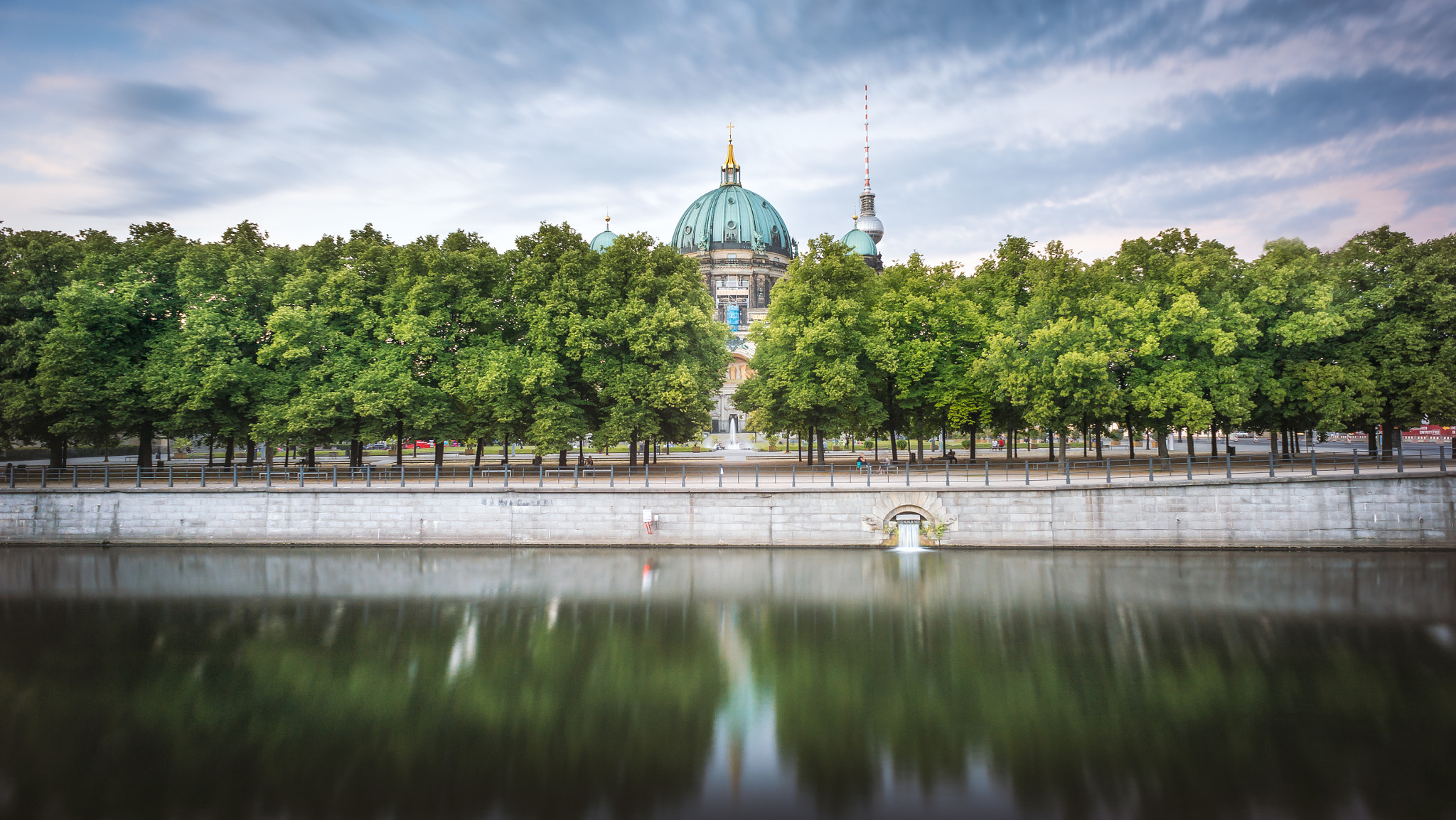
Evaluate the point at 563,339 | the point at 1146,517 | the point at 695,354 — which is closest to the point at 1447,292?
the point at 1146,517

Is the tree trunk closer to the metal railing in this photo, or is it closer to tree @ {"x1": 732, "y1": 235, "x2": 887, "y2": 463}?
the metal railing

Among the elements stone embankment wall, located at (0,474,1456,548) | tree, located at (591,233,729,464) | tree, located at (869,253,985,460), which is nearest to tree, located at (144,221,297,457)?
stone embankment wall, located at (0,474,1456,548)

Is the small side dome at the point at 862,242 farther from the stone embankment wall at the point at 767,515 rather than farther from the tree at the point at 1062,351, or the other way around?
the stone embankment wall at the point at 767,515

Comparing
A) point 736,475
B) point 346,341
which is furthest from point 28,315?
point 736,475

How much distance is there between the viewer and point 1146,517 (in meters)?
27.0

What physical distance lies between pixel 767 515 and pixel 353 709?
54.1 ft

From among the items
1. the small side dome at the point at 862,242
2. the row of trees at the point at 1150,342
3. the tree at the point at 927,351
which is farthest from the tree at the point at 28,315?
the small side dome at the point at 862,242

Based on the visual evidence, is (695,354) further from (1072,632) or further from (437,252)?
(1072,632)

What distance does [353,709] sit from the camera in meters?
14.5

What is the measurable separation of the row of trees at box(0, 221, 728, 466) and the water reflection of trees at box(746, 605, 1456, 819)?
1689cm

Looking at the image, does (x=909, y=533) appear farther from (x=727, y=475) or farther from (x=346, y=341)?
(x=346, y=341)

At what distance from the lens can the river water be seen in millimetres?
11414

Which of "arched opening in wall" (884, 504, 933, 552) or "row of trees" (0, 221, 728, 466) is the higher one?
"row of trees" (0, 221, 728, 466)

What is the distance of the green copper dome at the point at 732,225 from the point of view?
11188 centimetres
